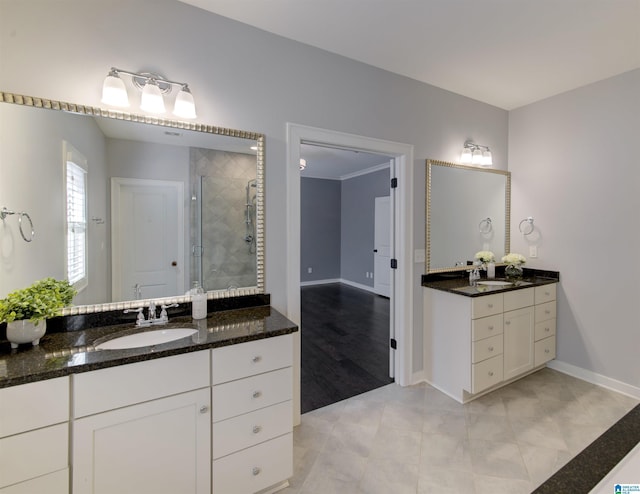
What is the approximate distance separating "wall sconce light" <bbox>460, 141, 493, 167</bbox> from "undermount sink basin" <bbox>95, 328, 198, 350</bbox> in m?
2.75

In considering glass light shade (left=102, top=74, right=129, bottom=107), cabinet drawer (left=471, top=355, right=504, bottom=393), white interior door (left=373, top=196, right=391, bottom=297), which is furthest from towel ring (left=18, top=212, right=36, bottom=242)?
white interior door (left=373, top=196, right=391, bottom=297)

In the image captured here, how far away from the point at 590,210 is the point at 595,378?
148cm

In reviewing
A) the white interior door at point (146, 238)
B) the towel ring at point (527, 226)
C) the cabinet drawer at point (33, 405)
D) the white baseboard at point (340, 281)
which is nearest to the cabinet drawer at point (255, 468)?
the cabinet drawer at point (33, 405)

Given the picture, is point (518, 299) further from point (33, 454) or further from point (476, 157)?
point (33, 454)

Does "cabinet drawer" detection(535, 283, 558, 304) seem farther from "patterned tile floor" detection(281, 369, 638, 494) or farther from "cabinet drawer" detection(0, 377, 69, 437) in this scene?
"cabinet drawer" detection(0, 377, 69, 437)

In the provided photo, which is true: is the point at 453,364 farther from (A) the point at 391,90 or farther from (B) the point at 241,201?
(A) the point at 391,90

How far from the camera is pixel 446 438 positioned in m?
2.01

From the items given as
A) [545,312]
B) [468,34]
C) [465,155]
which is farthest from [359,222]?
[468,34]

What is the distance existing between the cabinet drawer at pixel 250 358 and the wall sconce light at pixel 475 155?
2.43 meters

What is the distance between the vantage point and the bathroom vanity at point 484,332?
2365mm

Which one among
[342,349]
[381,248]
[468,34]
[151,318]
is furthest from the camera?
A: [381,248]

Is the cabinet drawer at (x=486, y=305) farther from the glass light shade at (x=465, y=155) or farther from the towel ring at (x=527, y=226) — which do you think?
the glass light shade at (x=465, y=155)

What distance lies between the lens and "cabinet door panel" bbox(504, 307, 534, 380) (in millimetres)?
2545

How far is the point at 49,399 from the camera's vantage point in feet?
3.67
